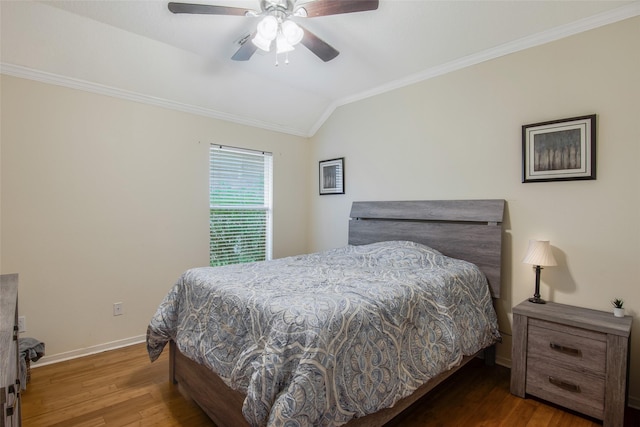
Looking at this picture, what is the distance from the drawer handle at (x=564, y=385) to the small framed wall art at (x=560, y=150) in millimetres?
1353

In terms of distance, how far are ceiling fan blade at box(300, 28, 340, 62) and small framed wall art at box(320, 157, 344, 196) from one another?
5.41ft

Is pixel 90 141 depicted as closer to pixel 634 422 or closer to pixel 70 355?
pixel 70 355

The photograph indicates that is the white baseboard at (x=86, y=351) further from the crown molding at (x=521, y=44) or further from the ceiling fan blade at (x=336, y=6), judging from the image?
the crown molding at (x=521, y=44)

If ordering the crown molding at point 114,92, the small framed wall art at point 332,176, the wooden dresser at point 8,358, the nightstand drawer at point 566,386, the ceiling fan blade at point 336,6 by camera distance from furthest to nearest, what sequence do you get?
the small framed wall art at point 332,176
the crown molding at point 114,92
the nightstand drawer at point 566,386
the ceiling fan blade at point 336,6
the wooden dresser at point 8,358

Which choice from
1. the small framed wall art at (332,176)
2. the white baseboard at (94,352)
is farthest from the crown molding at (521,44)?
the white baseboard at (94,352)

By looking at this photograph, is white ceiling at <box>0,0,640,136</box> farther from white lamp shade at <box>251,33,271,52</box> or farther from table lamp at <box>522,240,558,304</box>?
table lamp at <box>522,240,558,304</box>

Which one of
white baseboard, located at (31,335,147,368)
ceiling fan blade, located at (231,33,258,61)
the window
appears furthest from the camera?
the window

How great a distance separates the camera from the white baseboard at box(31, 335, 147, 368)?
2.57 m

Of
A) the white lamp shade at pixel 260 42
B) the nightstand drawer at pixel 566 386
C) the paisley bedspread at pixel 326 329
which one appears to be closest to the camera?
the paisley bedspread at pixel 326 329

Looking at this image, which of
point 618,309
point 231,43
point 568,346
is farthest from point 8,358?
point 618,309

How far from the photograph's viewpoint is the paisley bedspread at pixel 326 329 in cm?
130

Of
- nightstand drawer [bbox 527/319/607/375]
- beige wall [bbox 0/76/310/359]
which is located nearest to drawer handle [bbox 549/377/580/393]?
nightstand drawer [bbox 527/319/607/375]

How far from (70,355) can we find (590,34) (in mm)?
4632

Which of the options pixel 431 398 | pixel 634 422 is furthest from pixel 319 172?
pixel 634 422
